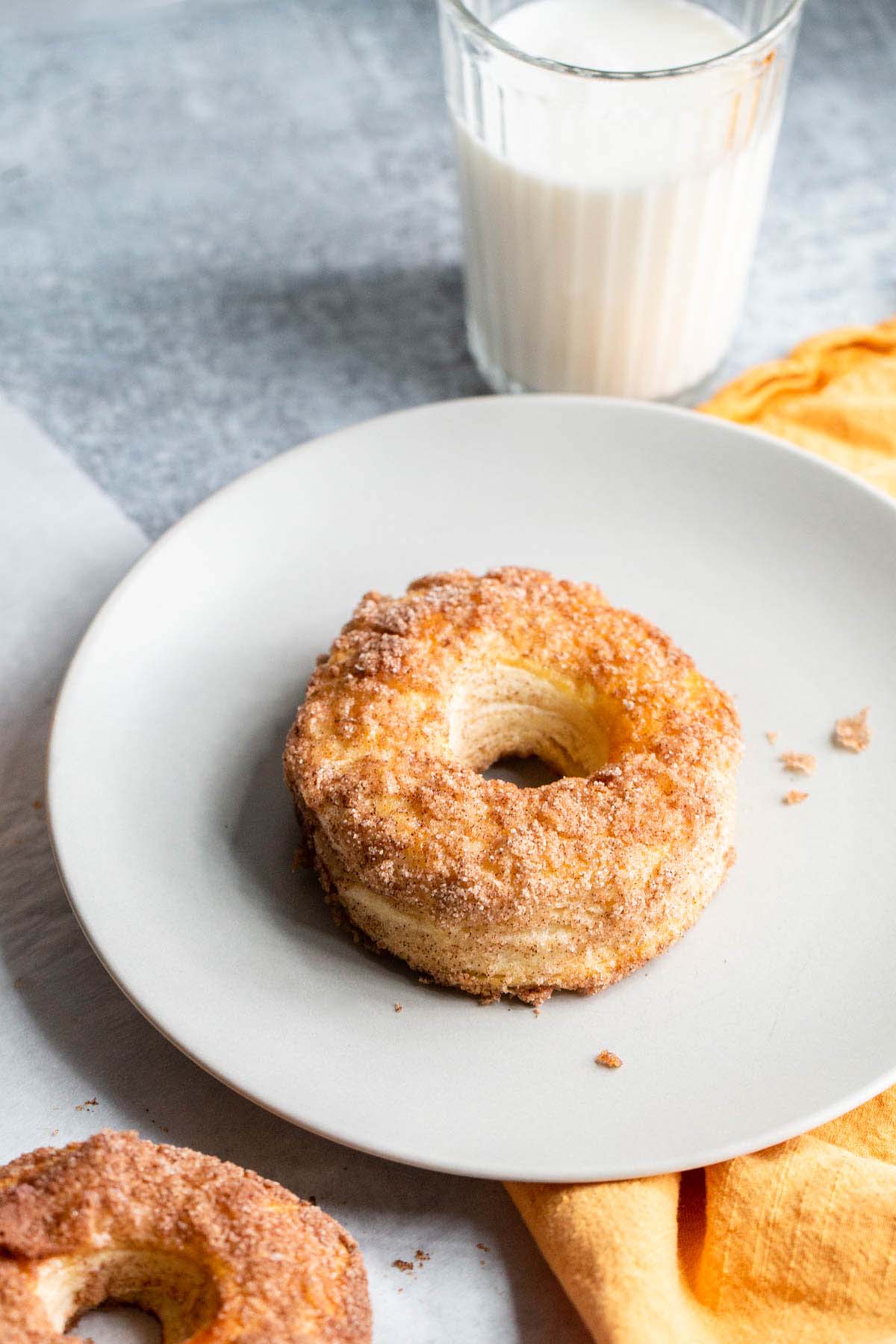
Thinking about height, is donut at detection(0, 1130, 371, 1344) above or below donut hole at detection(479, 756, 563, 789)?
below

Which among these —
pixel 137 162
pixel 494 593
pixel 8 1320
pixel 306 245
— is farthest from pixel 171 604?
pixel 137 162

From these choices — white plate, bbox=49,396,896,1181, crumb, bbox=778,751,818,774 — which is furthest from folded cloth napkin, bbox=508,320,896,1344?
crumb, bbox=778,751,818,774

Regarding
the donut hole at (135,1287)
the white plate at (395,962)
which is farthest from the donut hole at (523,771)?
the donut hole at (135,1287)

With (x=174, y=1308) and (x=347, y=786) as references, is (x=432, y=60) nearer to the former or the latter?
(x=347, y=786)

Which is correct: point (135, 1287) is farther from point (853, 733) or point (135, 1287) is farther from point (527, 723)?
point (853, 733)

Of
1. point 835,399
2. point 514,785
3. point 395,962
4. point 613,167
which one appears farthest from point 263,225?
point 395,962

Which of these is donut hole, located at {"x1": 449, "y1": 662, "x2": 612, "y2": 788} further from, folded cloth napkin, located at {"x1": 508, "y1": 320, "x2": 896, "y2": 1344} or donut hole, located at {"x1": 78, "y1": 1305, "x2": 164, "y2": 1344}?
donut hole, located at {"x1": 78, "y1": 1305, "x2": 164, "y2": 1344}
